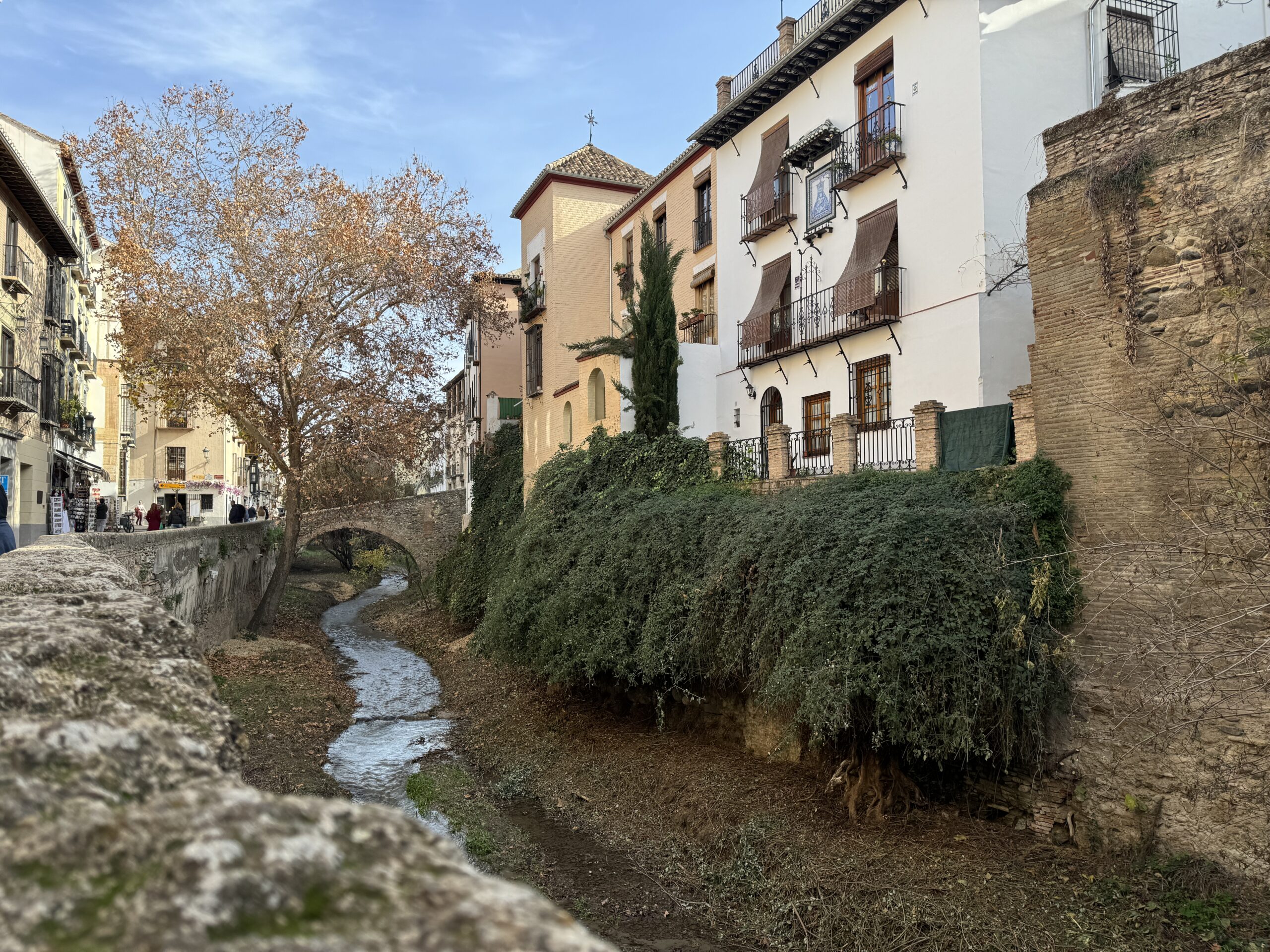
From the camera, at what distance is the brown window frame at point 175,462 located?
142 feet

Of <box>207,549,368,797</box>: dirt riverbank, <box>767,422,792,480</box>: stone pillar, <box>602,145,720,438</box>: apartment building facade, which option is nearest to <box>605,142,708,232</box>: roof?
<box>602,145,720,438</box>: apartment building facade

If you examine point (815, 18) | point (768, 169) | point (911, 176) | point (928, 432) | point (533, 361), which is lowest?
point (928, 432)

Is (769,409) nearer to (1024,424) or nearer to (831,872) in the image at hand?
(1024,424)

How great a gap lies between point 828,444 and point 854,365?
1.56 m

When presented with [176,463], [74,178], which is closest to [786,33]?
[74,178]

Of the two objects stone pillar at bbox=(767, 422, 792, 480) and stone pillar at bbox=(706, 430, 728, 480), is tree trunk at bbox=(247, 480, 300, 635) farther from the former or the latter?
stone pillar at bbox=(767, 422, 792, 480)

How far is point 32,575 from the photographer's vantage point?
4.08m

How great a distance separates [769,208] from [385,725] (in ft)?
42.9

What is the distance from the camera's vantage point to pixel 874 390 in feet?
53.3

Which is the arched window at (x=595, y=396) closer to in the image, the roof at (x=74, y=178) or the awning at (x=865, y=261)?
the awning at (x=865, y=261)

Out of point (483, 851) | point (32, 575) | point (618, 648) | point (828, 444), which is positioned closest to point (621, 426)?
point (828, 444)

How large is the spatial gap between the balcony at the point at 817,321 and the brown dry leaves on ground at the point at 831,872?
7.88 metres

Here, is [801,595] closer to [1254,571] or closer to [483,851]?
[1254,571]

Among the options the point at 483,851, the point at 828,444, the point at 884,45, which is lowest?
the point at 483,851
